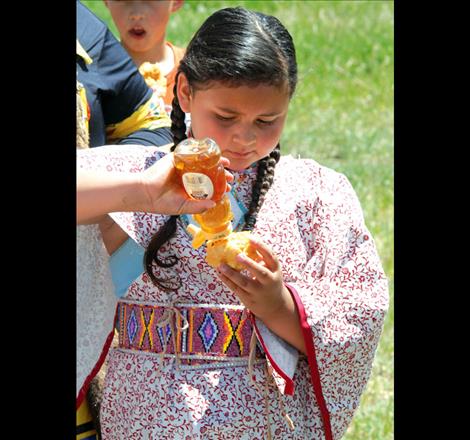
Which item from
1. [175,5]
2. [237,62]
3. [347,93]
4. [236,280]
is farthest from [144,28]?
[347,93]

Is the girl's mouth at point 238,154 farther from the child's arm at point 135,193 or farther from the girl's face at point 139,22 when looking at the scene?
the girl's face at point 139,22

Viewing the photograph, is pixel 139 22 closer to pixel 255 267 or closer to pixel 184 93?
pixel 184 93

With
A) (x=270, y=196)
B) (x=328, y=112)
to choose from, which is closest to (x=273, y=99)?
(x=270, y=196)

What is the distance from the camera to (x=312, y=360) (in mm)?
2629

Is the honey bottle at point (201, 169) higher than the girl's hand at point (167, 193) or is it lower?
higher

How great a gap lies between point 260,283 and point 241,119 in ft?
1.25

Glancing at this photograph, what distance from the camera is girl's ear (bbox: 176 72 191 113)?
8.67 feet

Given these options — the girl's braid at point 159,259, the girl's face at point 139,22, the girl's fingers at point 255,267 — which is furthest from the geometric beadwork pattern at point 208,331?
the girl's face at point 139,22

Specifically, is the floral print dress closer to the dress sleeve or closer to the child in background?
the dress sleeve

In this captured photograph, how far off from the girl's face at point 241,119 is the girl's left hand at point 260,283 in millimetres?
225

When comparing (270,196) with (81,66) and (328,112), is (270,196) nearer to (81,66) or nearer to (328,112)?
(81,66)

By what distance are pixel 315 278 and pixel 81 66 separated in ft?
3.12

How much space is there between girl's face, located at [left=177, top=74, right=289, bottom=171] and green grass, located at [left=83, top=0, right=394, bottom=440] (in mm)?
2318

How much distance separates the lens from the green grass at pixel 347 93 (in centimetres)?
632
